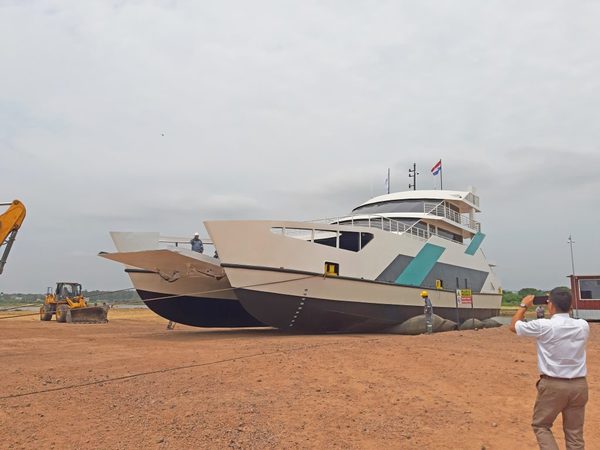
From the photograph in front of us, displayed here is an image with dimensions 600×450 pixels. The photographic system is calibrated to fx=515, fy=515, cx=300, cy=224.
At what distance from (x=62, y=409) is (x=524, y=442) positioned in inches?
161

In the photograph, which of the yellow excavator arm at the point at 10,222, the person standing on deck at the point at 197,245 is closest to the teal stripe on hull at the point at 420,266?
the person standing on deck at the point at 197,245

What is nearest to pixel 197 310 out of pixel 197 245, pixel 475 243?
pixel 197 245

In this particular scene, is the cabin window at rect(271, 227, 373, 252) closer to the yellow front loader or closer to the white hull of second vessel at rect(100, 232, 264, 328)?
the white hull of second vessel at rect(100, 232, 264, 328)

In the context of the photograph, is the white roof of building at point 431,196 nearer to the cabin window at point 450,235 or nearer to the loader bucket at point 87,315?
the cabin window at point 450,235

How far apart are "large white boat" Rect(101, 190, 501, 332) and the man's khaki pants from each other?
8626 millimetres

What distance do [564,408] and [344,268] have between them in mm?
9250

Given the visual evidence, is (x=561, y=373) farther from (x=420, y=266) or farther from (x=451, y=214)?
(x=451, y=214)

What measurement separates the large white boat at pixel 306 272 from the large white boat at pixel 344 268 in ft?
0.08

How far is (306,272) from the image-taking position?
11875 millimetres

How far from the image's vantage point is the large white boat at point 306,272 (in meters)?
11.6

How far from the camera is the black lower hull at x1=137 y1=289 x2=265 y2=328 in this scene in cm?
1416

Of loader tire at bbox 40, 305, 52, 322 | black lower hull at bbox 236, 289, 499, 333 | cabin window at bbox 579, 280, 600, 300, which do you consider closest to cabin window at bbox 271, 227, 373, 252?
black lower hull at bbox 236, 289, 499, 333

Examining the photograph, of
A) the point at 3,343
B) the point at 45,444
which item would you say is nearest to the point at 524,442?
the point at 45,444

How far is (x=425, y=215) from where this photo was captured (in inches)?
643
